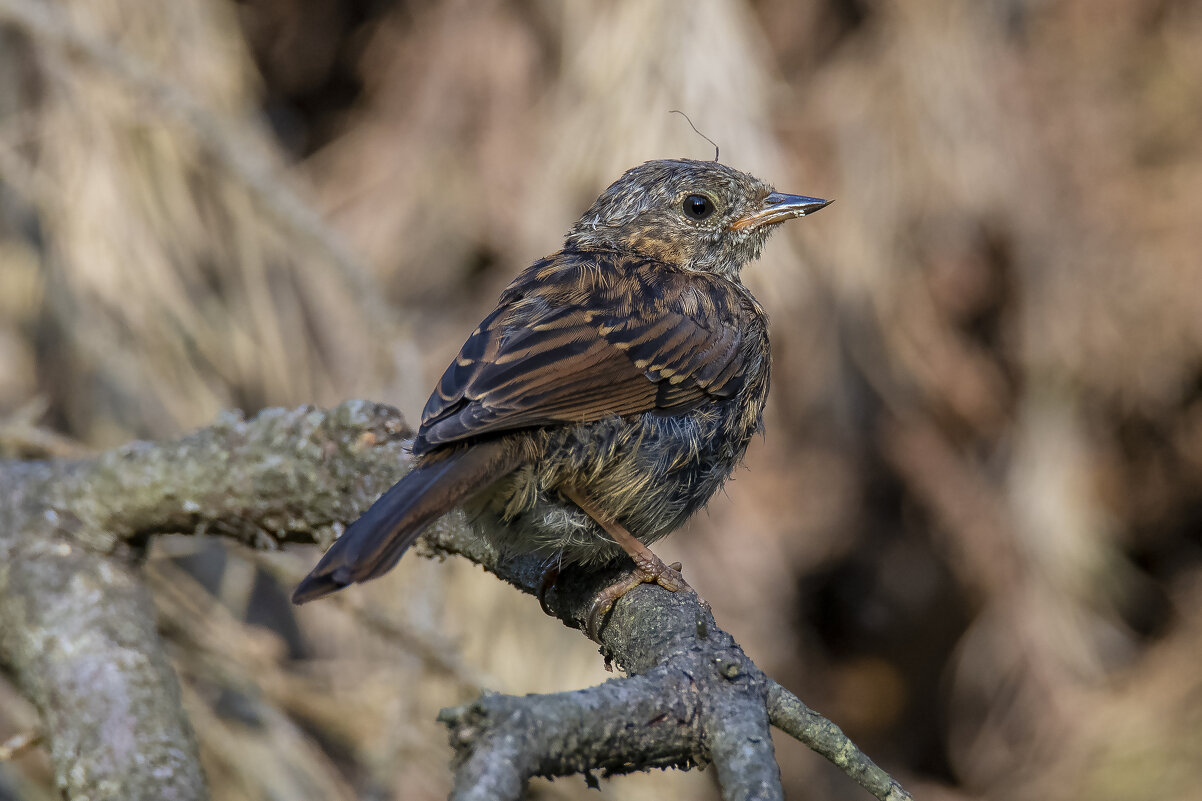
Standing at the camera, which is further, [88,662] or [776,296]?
[776,296]

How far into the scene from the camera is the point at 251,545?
2855mm

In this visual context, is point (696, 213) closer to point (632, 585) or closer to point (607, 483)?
point (607, 483)

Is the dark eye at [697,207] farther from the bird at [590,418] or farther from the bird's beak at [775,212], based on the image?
the bird at [590,418]

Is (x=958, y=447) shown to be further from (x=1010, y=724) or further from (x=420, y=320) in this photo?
(x=420, y=320)

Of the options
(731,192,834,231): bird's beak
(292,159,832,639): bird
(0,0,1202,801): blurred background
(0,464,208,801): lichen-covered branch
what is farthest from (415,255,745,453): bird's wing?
(0,0,1202,801): blurred background

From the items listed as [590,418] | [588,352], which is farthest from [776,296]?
[590,418]

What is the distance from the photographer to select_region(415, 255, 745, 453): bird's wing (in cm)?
240

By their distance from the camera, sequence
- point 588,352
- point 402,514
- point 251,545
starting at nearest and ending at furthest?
point 402,514
point 588,352
point 251,545

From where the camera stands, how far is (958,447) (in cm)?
569

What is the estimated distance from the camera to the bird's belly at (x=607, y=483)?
2.47m

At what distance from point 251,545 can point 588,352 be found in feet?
3.07

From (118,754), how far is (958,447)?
14.0ft

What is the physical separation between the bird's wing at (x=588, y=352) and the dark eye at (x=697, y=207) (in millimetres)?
280

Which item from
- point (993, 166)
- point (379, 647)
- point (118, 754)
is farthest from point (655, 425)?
point (993, 166)
